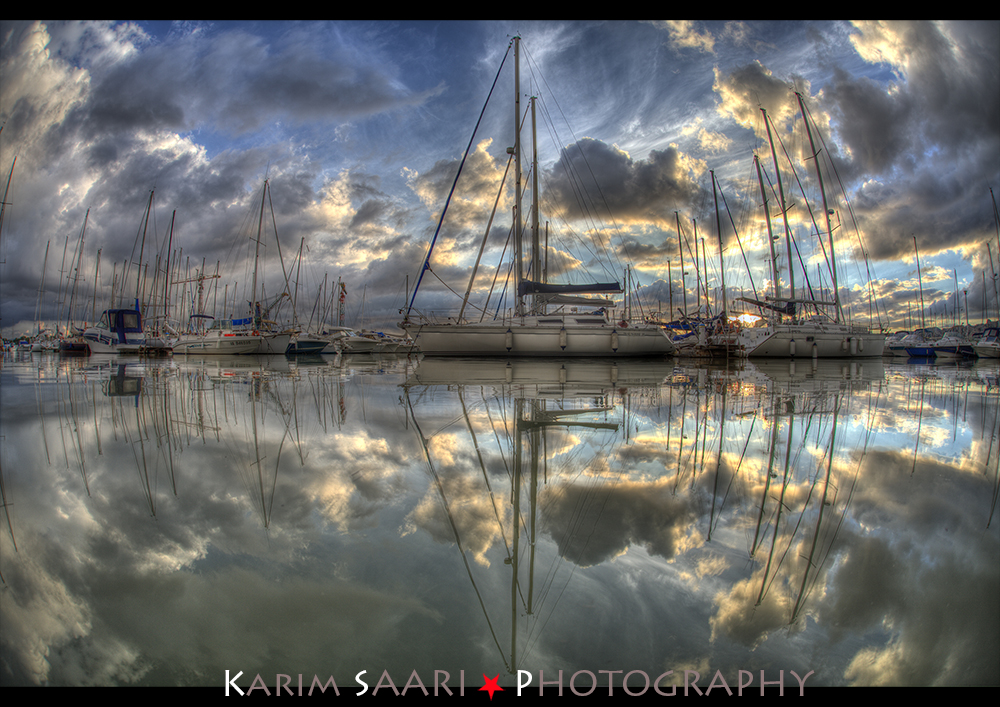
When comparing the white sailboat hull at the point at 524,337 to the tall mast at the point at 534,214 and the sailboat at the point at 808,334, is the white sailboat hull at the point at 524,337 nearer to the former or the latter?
the tall mast at the point at 534,214

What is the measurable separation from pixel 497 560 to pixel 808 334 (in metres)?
27.4

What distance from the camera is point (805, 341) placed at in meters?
24.3

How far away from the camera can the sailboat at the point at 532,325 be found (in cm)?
2062

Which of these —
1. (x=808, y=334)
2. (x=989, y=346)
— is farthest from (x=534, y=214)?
(x=989, y=346)

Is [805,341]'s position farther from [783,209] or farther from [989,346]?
[989,346]

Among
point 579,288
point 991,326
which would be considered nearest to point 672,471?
point 579,288

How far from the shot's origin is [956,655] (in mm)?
1429

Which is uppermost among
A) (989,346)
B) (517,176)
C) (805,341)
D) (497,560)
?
(517,176)

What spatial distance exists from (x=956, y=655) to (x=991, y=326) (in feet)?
213

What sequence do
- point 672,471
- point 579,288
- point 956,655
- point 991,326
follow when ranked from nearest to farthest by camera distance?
point 956,655, point 672,471, point 579,288, point 991,326

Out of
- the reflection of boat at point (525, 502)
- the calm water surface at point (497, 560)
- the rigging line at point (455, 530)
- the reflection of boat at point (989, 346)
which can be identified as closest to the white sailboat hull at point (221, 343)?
the calm water surface at point (497, 560)

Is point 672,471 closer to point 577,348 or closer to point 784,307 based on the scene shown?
point 577,348

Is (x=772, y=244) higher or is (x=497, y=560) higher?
(x=772, y=244)

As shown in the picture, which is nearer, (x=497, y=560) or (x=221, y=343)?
(x=497, y=560)
